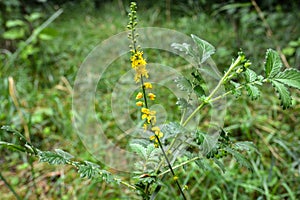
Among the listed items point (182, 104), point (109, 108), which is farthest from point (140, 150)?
point (109, 108)

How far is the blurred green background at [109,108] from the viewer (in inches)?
60.2

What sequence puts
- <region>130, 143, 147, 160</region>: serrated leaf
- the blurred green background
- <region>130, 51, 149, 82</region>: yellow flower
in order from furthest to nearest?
the blurred green background → <region>130, 143, 147, 160</region>: serrated leaf → <region>130, 51, 149, 82</region>: yellow flower

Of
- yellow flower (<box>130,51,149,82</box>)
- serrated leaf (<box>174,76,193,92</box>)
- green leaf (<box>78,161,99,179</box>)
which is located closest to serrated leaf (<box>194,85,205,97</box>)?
serrated leaf (<box>174,76,193,92</box>)

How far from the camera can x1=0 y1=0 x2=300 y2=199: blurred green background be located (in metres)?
1.53

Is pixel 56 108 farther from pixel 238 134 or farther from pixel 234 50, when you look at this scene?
pixel 234 50

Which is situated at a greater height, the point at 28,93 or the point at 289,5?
the point at 289,5

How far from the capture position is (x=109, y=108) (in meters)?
2.22

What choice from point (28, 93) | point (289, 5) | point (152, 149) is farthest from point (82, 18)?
point (152, 149)

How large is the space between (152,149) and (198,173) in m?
0.99

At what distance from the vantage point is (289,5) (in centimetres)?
287

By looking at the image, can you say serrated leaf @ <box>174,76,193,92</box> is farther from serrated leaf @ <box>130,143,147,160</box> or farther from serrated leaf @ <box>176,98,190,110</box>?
serrated leaf @ <box>130,143,147,160</box>

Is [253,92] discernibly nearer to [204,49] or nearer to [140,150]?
[204,49]

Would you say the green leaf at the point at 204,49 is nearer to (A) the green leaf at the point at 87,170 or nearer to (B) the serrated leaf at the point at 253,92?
(B) the serrated leaf at the point at 253,92

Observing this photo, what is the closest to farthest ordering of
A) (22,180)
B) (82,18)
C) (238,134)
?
(22,180)
(238,134)
(82,18)
